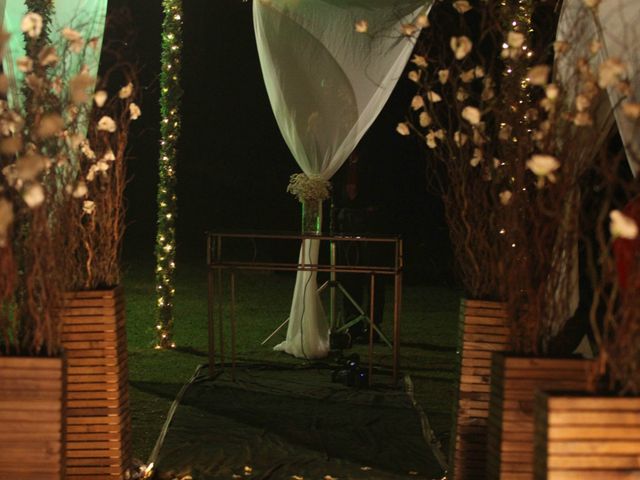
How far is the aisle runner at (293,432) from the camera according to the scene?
4.48 metres

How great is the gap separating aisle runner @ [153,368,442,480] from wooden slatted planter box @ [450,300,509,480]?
472 mm

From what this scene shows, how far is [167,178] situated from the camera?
7.20 m

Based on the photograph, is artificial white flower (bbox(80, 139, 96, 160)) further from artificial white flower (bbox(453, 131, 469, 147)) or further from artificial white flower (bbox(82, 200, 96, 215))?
artificial white flower (bbox(453, 131, 469, 147))

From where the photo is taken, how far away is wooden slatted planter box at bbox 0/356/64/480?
3061 mm

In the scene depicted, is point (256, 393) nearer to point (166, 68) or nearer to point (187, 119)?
point (166, 68)

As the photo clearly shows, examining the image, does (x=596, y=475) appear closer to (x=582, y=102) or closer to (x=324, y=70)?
(x=582, y=102)

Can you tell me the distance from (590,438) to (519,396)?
79cm

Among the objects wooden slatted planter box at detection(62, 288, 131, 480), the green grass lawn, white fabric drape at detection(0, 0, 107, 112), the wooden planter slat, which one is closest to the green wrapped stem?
the green grass lawn

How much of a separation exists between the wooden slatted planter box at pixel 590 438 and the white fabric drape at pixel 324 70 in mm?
3911

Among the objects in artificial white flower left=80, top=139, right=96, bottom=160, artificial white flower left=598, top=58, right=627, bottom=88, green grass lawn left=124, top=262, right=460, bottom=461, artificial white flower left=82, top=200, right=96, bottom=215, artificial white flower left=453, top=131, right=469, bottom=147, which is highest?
artificial white flower left=598, top=58, right=627, bottom=88

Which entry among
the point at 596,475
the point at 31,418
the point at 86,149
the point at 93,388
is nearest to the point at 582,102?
the point at 596,475

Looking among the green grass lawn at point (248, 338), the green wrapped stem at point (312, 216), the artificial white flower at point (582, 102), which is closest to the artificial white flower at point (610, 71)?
the artificial white flower at point (582, 102)

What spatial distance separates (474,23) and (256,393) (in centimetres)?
609

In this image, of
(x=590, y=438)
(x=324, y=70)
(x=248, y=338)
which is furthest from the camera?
(x=248, y=338)
